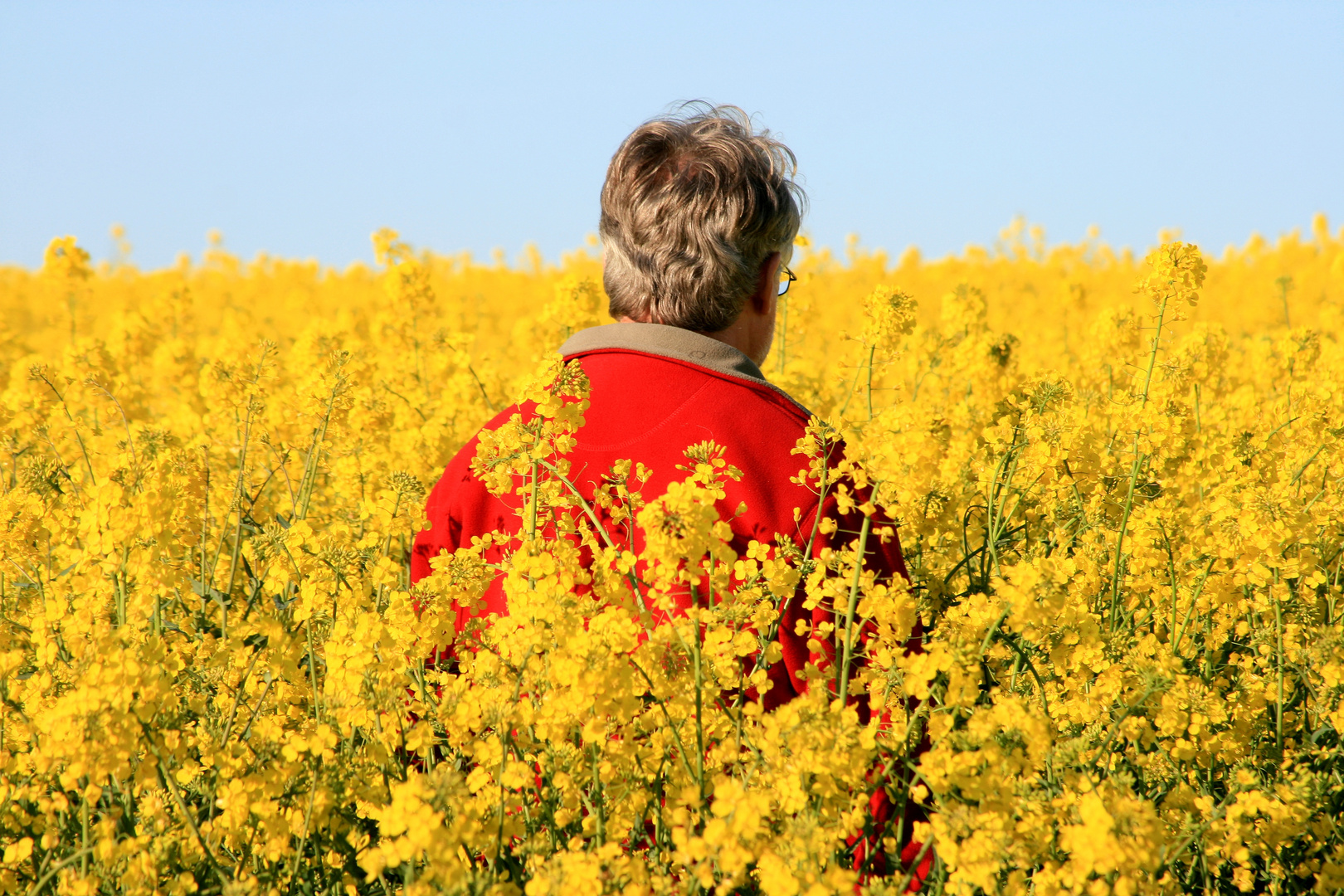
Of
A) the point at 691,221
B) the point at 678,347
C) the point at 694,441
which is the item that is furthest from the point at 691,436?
the point at 691,221

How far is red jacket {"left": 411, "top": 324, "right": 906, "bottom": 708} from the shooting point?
210 centimetres

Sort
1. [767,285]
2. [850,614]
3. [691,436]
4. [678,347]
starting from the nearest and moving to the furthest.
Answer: [850,614], [691,436], [678,347], [767,285]

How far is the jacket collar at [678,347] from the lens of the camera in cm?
228

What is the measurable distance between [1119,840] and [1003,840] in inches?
6.1

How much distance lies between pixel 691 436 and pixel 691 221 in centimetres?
55

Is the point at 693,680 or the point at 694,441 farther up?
the point at 694,441

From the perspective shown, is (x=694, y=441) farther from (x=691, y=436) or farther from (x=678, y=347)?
(x=678, y=347)

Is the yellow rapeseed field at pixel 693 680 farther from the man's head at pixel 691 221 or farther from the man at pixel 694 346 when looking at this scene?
the man's head at pixel 691 221

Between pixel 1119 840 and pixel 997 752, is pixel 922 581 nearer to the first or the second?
pixel 997 752

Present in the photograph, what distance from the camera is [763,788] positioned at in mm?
1531

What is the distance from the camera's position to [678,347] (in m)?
2.30

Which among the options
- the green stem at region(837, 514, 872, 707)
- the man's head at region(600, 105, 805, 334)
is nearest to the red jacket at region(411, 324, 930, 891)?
the man's head at region(600, 105, 805, 334)

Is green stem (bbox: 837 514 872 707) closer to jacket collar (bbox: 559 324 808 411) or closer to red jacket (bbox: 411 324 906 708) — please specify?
red jacket (bbox: 411 324 906 708)

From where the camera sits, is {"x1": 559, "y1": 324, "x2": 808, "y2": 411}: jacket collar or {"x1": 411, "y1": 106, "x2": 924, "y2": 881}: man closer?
{"x1": 411, "y1": 106, "x2": 924, "y2": 881}: man
